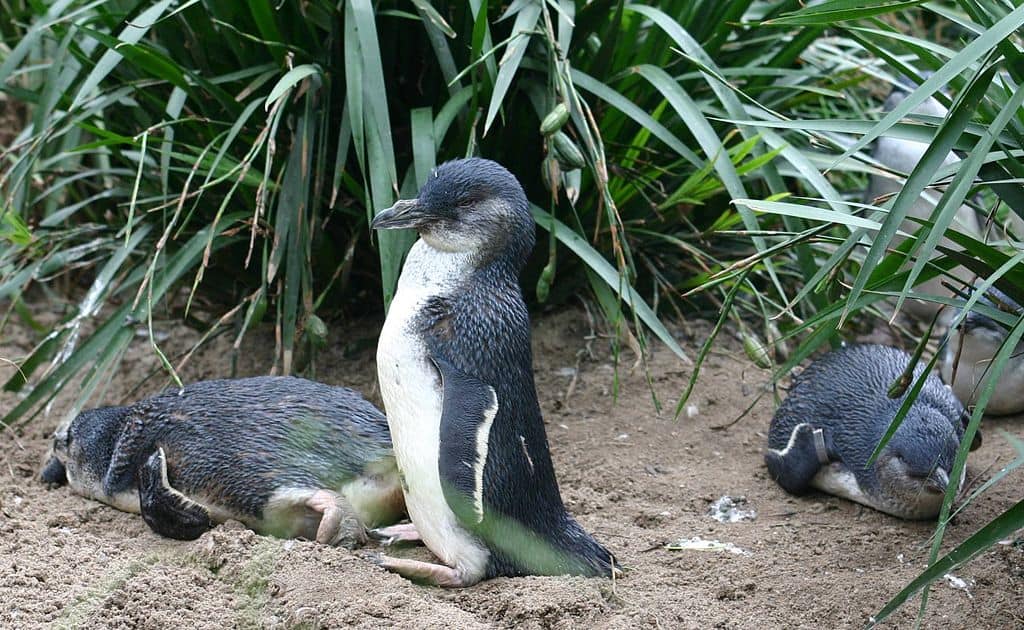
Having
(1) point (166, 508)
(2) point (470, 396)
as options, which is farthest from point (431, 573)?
(1) point (166, 508)

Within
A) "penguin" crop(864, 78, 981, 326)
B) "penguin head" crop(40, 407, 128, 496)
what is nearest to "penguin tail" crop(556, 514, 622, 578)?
"penguin head" crop(40, 407, 128, 496)

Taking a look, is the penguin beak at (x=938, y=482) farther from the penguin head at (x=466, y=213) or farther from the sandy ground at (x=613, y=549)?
the penguin head at (x=466, y=213)

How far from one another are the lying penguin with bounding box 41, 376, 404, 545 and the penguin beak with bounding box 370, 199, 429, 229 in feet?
1.69

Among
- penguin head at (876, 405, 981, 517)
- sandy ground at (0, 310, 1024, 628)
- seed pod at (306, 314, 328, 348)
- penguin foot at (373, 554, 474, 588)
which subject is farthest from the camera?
seed pod at (306, 314, 328, 348)

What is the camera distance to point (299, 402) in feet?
9.14

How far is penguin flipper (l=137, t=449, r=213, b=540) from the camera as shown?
104 inches

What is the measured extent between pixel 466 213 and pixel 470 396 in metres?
0.40

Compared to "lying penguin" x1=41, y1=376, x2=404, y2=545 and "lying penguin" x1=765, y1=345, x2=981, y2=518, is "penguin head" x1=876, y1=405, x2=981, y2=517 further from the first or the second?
"lying penguin" x1=41, y1=376, x2=404, y2=545

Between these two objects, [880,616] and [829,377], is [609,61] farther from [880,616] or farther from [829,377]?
[880,616]

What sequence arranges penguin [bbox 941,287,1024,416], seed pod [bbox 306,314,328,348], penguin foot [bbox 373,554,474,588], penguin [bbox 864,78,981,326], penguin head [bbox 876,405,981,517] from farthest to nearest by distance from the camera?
1. penguin [bbox 864,78,981,326]
2. penguin [bbox 941,287,1024,416]
3. seed pod [bbox 306,314,328,348]
4. penguin head [bbox 876,405,981,517]
5. penguin foot [bbox 373,554,474,588]

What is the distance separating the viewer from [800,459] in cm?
313

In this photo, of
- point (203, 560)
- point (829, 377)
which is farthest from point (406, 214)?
point (829, 377)

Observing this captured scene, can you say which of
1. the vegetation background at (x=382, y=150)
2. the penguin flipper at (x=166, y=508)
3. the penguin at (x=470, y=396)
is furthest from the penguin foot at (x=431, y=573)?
the vegetation background at (x=382, y=150)

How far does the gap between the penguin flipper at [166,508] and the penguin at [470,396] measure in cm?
49
